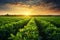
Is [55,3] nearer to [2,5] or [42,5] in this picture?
[42,5]

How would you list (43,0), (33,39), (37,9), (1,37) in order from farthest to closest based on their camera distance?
(37,9), (43,0), (1,37), (33,39)

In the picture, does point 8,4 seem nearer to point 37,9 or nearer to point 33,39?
point 37,9

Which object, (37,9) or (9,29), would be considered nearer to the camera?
(9,29)

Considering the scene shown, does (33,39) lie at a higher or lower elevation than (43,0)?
lower

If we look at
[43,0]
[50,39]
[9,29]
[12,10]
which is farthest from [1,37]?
[12,10]

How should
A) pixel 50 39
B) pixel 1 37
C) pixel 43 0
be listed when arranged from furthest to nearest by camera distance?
1. pixel 43 0
2. pixel 1 37
3. pixel 50 39

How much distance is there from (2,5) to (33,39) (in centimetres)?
3299

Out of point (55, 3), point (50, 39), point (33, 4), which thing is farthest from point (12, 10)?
point (50, 39)

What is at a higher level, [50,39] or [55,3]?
[55,3]

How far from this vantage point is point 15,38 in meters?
10.1

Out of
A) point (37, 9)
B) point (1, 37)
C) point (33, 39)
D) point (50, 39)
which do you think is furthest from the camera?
point (37, 9)

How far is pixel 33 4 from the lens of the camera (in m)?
40.3

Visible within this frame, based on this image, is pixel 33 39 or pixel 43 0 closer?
pixel 33 39

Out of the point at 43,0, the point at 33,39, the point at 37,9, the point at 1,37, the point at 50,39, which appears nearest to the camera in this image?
the point at 33,39
